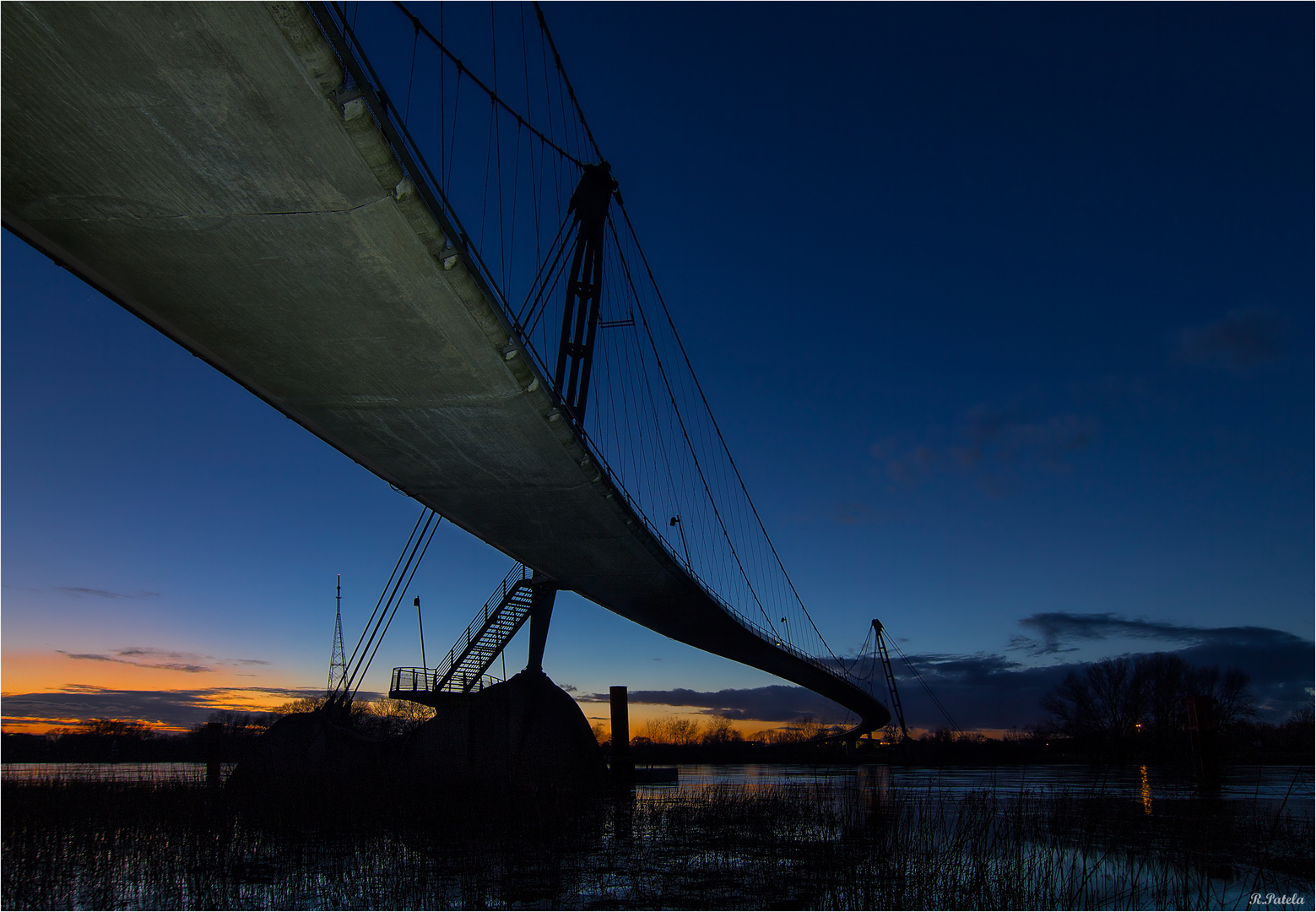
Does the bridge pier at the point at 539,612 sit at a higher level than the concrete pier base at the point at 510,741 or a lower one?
higher

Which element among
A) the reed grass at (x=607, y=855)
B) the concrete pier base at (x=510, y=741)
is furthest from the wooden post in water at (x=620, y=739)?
the reed grass at (x=607, y=855)

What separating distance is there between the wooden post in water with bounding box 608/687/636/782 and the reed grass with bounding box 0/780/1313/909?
1170 centimetres

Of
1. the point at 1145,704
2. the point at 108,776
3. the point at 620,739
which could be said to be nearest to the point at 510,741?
the point at 620,739

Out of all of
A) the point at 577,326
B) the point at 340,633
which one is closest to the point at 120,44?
the point at 577,326

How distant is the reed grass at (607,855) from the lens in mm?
8438

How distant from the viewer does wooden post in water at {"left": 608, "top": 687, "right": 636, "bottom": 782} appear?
92.3ft

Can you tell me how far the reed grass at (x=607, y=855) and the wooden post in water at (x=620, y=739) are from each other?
1170cm

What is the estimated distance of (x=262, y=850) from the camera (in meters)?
11.6

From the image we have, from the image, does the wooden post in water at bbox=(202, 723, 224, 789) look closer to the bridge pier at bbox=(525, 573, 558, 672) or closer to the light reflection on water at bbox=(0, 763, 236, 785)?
the light reflection on water at bbox=(0, 763, 236, 785)

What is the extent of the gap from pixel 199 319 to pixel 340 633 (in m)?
79.7

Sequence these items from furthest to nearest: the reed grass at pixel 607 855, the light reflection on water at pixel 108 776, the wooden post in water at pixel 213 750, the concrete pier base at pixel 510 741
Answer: the concrete pier base at pixel 510 741
the wooden post in water at pixel 213 750
the light reflection on water at pixel 108 776
the reed grass at pixel 607 855

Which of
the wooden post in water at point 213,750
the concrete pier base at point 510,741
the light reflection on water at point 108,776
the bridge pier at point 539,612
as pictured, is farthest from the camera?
A: the bridge pier at point 539,612

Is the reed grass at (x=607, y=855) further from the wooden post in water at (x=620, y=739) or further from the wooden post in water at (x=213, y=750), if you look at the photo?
the wooden post in water at (x=620, y=739)

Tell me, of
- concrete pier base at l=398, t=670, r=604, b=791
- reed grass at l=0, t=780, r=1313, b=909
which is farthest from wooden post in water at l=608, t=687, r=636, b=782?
reed grass at l=0, t=780, r=1313, b=909
